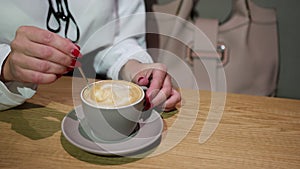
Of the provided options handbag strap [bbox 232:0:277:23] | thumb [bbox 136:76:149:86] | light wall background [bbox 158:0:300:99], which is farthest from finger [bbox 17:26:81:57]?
light wall background [bbox 158:0:300:99]

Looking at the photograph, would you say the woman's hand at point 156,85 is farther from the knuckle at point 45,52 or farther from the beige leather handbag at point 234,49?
the beige leather handbag at point 234,49

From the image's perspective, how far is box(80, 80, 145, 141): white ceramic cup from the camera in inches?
34.1

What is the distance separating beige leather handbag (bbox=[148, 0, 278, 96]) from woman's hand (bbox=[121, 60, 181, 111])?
565 mm

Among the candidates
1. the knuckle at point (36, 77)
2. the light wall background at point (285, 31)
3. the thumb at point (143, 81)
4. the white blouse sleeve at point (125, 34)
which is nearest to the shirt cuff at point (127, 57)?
the white blouse sleeve at point (125, 34)

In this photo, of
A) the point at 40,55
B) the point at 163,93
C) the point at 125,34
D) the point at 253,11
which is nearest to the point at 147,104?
the point at 163,93

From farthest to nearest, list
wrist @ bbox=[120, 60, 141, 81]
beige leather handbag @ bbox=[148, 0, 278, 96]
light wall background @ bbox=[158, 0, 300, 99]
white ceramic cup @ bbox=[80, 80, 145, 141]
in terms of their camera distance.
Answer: light wall background @ bbox=[158, 0, 300, 99]
beige leather handbag @ bbox=[148, 0, 278, 96]
wrist @ bbox=[120, 60, 141, 81]
white ceramic cup @ bbox=[80, 80, 145, 141]

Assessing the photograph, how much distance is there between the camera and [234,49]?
68.3 inches

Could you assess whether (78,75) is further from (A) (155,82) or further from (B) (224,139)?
(B) (224,139)

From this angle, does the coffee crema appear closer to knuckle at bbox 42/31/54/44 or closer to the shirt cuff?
knuckle at bbox 42/31/54/44

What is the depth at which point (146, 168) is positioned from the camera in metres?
0.87

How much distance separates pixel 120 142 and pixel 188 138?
175 millimetres

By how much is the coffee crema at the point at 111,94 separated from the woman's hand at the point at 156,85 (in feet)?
0.29

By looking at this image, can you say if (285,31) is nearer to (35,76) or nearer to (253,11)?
(253,11)

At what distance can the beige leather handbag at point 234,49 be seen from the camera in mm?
1714
